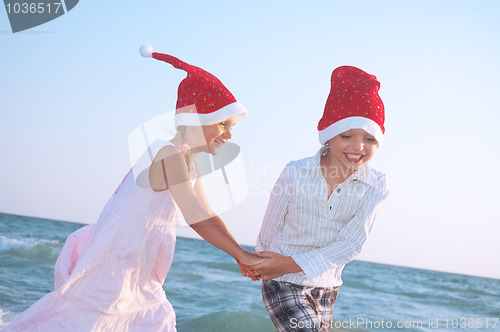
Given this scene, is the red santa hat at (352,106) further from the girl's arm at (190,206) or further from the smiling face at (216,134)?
the girl's arm at (190,206)

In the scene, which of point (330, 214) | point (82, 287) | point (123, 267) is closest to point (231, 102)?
point (330, 214)

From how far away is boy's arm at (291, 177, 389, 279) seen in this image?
2840 millimetres

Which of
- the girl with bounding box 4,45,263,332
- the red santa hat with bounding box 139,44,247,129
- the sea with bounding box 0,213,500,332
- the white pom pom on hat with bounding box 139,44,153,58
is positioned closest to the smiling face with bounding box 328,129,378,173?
the red santa hat with bounding box 139,44,247,129

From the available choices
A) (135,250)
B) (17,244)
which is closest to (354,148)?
(135,250)

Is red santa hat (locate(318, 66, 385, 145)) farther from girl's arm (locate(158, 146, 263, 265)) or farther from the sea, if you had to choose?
the sea

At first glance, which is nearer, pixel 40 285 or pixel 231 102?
pixel 231 102

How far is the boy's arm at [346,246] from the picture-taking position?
284 cm

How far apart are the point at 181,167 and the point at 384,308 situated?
11.0 m

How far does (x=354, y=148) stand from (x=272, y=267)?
32.2 inches

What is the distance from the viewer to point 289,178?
3.05 metres

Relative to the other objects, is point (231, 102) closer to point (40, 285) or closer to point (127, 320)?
point (127, 320)

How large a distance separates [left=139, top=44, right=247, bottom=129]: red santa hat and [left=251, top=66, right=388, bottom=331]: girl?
517 mm

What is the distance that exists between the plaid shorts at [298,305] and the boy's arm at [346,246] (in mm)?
176

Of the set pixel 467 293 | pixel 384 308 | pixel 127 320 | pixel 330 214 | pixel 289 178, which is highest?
pixel 289 178
